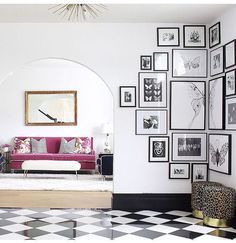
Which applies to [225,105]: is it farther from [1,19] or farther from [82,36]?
[1,19]

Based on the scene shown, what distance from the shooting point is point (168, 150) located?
5.30 meters

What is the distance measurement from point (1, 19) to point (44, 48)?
0.77 metres

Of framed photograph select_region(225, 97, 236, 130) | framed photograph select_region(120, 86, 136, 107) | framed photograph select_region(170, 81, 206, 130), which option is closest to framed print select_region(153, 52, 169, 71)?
framed photograph select_region(170, 81, 206, 130)

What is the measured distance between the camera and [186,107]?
5.31m

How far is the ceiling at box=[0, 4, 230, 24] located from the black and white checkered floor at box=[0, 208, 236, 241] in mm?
2871

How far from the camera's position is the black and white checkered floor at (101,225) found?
12.6 feet

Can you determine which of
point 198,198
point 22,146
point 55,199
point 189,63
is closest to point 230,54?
point 189,63

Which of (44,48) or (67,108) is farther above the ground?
(44,48)

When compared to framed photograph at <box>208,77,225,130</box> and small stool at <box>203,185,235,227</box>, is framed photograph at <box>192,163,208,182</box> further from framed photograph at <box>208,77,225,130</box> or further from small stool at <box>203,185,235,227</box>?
small stool at <box>203,185,235,227</box>

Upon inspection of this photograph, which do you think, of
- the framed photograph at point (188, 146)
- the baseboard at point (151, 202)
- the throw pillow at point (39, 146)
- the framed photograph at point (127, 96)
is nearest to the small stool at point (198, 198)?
the baseboard at point (151, 202)

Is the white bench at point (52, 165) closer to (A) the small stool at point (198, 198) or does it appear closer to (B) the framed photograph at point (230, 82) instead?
(A) the small stool at point (198, 198)

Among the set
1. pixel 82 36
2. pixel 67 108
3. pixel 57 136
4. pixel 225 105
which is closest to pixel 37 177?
pixel 57 136

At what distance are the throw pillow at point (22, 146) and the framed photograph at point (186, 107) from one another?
17.7 ft

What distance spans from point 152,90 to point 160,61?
49 cm
